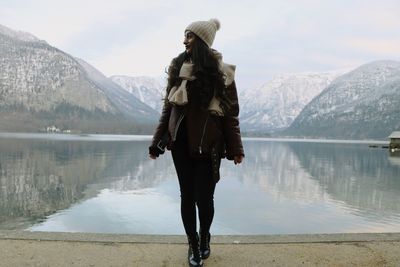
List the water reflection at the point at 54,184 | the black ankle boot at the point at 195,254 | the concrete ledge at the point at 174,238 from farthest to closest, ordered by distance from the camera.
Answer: the water reflection at the point at 54,184 < the concrete ledge at the point at 174,238 < the black ankle boot at the point at 195,254

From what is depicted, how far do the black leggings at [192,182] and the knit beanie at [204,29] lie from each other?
90 cm

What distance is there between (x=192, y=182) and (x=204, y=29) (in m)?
1.60

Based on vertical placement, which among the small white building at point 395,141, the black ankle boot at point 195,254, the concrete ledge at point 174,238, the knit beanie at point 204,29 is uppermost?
the knit beanie at point 204,29

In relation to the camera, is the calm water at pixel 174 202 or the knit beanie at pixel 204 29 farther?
the calm water at pixel 174 202

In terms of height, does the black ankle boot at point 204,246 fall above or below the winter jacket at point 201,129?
below

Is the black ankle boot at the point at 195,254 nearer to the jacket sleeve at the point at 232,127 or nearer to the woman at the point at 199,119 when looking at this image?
the woman at the point at 199,119

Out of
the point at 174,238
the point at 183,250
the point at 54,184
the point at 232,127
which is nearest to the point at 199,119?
the point at 232,127

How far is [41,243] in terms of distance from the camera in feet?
18.7

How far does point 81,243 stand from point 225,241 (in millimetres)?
1856

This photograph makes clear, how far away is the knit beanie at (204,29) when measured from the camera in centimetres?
456

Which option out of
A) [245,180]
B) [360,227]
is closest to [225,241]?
[360,227]

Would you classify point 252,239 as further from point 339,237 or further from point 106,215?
point 106,215

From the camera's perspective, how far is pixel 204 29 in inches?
180

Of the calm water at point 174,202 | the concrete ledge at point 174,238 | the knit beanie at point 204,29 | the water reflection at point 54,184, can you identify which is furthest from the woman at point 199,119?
the water reflection at point 54,184
